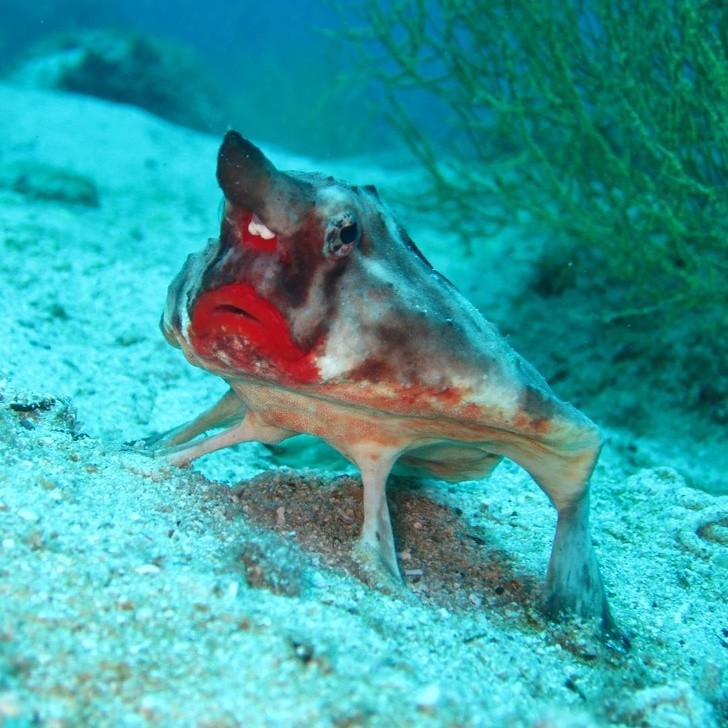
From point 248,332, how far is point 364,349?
406 mm

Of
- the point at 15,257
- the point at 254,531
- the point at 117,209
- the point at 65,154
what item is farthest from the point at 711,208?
the point at 65,154

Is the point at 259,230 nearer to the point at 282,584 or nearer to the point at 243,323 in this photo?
the point at 243,323

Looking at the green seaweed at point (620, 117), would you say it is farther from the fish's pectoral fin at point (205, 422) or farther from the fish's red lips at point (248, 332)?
the fish's red lips at point (248, 332)

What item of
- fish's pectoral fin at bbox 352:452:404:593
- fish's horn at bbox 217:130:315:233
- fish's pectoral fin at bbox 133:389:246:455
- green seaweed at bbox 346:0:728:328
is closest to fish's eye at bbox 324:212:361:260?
fish's horn at bbox 217:130:315:233

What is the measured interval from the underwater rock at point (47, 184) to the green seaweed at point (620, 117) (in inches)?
186

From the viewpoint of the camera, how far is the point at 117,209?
9.84 meters

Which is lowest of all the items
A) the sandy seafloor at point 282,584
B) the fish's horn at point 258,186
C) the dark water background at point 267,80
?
the sandy seafloor at point 282,584

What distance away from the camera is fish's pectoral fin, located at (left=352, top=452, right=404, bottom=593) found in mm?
2518

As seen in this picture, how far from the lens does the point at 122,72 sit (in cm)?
1809

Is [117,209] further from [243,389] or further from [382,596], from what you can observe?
[382,596]

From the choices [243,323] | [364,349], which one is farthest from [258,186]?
[364,349]

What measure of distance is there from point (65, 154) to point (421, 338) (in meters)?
11.6

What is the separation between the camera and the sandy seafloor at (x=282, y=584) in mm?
1521

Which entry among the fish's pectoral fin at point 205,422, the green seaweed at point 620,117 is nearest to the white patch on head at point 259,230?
the fish's pectoral fin at point 205,422
